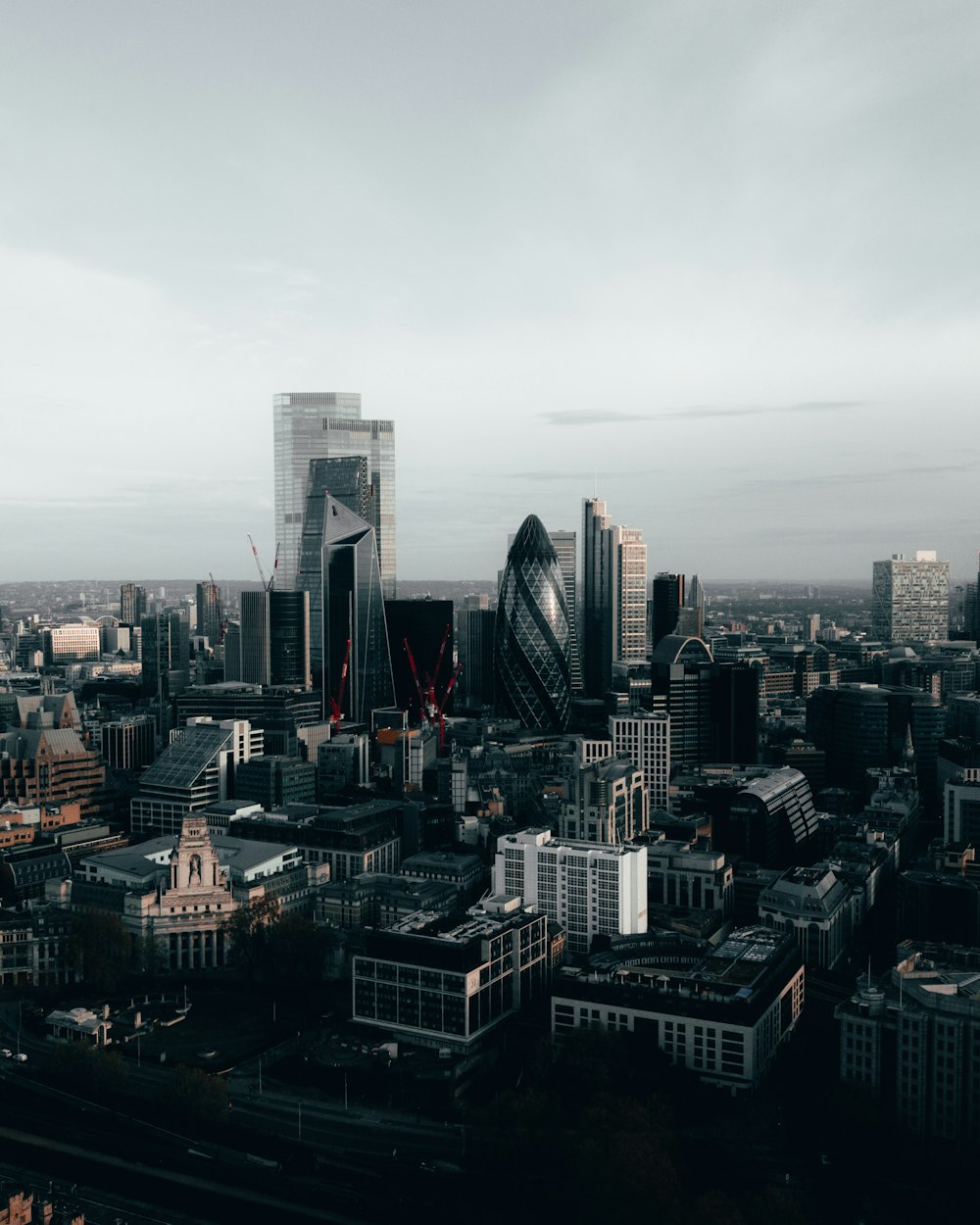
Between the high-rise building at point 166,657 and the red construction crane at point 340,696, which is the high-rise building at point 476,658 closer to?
the red construction crane at point 340,696

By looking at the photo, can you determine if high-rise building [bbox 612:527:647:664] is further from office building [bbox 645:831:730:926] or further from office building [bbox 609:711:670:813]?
office building [bbox 645:831:730:926]

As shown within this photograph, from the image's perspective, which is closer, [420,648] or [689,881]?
[689,881]

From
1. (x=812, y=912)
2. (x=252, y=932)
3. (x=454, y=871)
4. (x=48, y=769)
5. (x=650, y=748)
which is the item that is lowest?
(x=252, y=932)

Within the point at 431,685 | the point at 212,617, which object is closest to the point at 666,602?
the point at 431,685

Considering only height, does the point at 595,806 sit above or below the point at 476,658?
below

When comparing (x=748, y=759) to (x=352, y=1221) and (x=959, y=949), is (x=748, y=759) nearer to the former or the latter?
(x=959, y=949)

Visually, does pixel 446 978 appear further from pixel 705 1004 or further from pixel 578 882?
pixel 578 882

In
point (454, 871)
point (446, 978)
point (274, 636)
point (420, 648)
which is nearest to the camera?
point (446, 978)

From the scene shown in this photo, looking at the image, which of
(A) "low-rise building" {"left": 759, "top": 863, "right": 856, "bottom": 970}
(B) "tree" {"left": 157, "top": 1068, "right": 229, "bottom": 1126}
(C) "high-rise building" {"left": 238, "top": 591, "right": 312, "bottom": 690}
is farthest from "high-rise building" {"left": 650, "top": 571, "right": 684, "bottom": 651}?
(B) "tree" {"left": 157, "top": 1068, "right": 229, "bottom": 1126}
